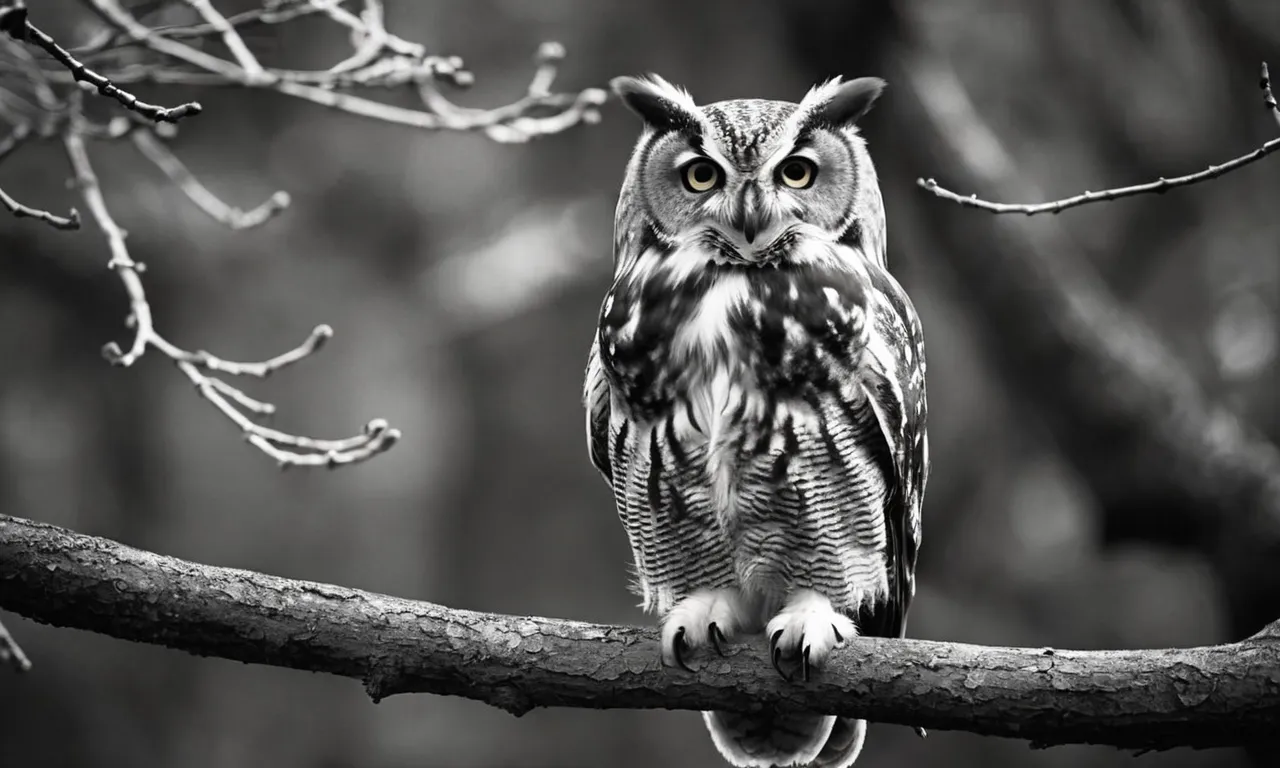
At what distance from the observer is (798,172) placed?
2488 millimetres

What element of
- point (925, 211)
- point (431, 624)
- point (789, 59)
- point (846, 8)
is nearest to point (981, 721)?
point (431, 624)

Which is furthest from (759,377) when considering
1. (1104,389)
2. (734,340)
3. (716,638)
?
(1104,389)

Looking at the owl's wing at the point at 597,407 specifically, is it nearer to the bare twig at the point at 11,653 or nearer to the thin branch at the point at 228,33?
the thin branch at the point at 228,33

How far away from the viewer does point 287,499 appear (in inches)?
261

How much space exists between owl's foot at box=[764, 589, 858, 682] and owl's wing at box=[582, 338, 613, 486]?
59cm

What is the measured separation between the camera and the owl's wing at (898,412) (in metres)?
2.39

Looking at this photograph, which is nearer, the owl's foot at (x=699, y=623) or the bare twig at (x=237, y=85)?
the owl's foot at (x=699, y=623)

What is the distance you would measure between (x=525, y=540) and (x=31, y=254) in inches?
123

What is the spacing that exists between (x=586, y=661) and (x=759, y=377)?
657mm

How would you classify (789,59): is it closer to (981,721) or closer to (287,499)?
(287,499)

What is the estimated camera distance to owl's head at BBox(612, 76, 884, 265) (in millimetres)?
2414

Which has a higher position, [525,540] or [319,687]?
[525,540]

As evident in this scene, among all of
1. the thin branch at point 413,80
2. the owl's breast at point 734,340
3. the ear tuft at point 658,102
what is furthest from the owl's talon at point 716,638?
the thin branch at point 413,80

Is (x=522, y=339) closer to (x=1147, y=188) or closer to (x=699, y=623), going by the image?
(x=699, y=623)
